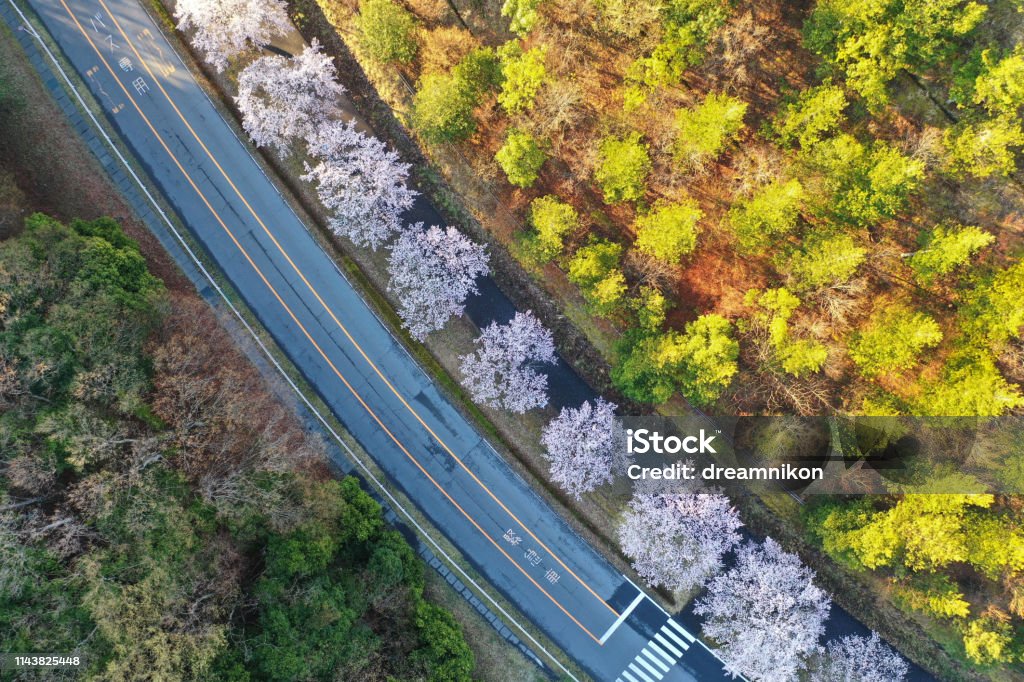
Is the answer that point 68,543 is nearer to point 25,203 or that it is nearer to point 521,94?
point 25,203

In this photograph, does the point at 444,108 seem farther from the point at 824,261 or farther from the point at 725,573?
the point at 725,573

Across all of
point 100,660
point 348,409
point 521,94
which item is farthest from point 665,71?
point 100,660

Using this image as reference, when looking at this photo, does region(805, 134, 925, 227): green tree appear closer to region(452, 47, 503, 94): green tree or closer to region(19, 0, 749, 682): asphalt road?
region(452, 47, 503, 94): green tree

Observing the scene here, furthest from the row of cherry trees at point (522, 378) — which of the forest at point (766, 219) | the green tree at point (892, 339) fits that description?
the green tree at point (892, 339)

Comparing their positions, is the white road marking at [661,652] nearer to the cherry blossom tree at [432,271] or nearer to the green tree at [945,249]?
the cherry blossom tree at [432,271]

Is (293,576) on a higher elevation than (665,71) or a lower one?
lower

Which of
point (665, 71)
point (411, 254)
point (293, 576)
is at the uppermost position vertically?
point (665, 71)
